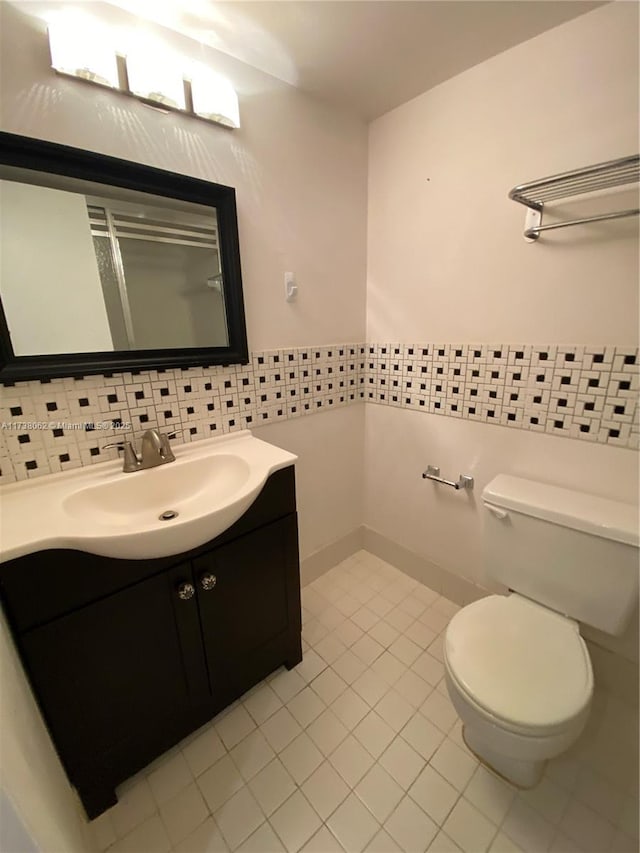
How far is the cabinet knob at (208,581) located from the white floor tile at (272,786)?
61 centimetres

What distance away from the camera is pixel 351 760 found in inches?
44.0

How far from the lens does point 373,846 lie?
94 cm

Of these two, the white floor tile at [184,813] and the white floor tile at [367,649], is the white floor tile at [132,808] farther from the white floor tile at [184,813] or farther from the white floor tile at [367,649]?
the white floor tile at [367,649]

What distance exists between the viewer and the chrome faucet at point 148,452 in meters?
1.12

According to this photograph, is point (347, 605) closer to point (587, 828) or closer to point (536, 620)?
point (536, 620)

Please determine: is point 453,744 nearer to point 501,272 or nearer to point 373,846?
point 373,846

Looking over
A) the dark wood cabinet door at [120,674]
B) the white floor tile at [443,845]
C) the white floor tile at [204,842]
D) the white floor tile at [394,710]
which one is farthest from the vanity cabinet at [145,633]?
the white floor tile at [443,845]

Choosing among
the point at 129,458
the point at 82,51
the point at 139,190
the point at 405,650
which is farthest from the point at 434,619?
the point at 82,51

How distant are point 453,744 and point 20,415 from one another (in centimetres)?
165

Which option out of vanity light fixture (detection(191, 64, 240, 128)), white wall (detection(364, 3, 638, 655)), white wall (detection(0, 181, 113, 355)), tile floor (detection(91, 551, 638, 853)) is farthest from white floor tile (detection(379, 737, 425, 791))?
vanity light fixture (detection(191, 64, 240, 128))

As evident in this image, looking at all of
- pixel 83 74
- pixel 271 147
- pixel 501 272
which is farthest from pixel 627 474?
pixel 83 74

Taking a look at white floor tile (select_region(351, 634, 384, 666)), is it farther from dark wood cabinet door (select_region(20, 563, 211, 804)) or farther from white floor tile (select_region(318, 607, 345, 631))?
dark wood cabinet door (select_region(20, 563, 211, 804))

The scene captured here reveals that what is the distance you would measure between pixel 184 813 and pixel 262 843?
24 cm

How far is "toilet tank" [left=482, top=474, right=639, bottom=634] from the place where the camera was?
1019 millimetres
